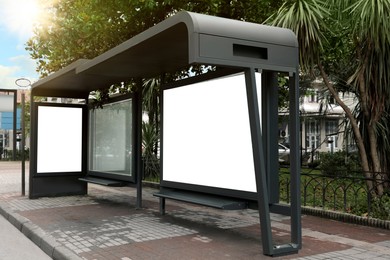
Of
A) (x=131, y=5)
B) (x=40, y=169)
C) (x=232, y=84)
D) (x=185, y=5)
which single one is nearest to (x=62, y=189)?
(x=40, y=169)

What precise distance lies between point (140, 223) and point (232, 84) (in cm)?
286

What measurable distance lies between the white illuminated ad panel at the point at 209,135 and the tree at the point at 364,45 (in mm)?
2144

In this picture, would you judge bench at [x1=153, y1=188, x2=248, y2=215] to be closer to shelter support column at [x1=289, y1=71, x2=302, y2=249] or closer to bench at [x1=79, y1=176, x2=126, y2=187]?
shelter support column at [x1=289, y1=71, x2=302, y2=249]

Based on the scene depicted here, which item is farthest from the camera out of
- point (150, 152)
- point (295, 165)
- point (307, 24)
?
point (150, 152)

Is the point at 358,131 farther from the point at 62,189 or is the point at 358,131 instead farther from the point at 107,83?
the point at 62,189

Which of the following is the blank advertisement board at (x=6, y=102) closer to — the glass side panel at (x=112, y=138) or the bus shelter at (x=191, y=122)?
the bus shelter at (x=191, y=122)

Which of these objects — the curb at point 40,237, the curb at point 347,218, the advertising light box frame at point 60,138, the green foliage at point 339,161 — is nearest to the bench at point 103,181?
the advertising light box frame at point 60,138

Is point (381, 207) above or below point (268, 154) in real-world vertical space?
below

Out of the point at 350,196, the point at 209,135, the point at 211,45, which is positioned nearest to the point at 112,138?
the point at 209,135

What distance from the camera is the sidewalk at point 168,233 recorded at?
5.50 metres

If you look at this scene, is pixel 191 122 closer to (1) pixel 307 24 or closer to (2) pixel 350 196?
(1) pixel 307 24

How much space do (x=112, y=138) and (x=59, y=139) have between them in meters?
1.63

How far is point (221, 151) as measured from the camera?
21.9 ft

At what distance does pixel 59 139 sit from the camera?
36.6ft
